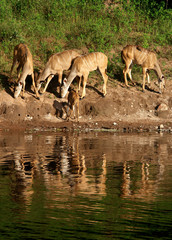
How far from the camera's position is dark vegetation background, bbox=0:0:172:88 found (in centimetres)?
2211

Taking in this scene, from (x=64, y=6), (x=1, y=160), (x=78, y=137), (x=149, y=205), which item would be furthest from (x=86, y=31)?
(x=149, y=205)

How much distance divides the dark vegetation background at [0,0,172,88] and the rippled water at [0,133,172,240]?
9.39 metres

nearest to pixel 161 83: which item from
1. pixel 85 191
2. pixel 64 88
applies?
pixel 64 88

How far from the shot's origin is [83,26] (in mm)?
23891

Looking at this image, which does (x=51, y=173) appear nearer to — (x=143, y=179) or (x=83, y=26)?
(x=143, y=179)

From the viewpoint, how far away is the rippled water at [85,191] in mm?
5941

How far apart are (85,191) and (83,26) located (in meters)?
17.0

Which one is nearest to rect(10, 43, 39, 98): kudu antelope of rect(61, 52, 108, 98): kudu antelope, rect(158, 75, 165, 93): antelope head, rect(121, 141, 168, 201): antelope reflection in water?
rect(61, 52, 108, 98): kudu antelope

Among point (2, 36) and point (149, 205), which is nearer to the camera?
point (149, 205)

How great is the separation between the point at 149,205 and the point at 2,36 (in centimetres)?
1663

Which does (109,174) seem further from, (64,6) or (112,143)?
(64,6)

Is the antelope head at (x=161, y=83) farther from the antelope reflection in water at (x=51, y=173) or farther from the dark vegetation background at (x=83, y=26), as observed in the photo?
the antelope reflection in water at (x=51, y=173)

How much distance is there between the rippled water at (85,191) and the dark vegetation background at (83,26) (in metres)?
9.39

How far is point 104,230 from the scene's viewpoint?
5.88 m
